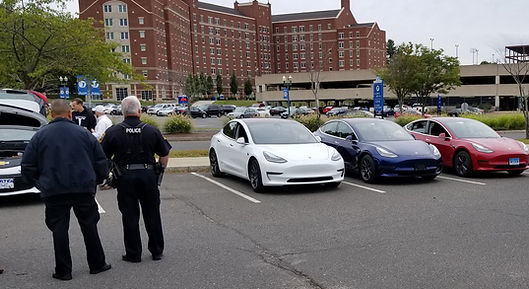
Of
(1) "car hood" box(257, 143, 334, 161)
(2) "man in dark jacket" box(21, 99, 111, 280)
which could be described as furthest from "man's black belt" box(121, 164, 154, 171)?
(1) "car hood" box(257, 143, 334, 161)

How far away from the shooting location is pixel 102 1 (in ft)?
325

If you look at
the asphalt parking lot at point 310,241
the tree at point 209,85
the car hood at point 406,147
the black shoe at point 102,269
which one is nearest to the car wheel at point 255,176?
the asphalt parking lot at point 310,241

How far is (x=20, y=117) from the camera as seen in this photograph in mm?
10219

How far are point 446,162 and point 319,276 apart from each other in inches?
332

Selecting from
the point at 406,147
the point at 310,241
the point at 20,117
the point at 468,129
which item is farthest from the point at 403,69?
the point at 310,241

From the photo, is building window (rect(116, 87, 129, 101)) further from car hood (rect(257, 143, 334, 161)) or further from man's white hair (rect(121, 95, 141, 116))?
man's white hair (rect(121, 95, 141, 116))

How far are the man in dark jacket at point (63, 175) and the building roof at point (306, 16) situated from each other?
136 meters

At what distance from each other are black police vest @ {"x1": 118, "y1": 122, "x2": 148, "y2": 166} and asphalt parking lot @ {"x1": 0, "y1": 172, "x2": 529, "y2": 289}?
114 cm

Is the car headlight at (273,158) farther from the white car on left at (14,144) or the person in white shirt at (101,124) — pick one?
the white car on left at (14,144)

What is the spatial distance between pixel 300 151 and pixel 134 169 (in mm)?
4918

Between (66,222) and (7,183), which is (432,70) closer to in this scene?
(7,183)

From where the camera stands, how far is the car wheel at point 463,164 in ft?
37.1

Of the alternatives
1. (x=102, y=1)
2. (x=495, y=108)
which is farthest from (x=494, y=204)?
(x=102, y=1)

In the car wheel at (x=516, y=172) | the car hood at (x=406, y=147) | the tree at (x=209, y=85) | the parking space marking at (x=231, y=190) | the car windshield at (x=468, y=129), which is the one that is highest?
the tree at (x=209, y=85)
